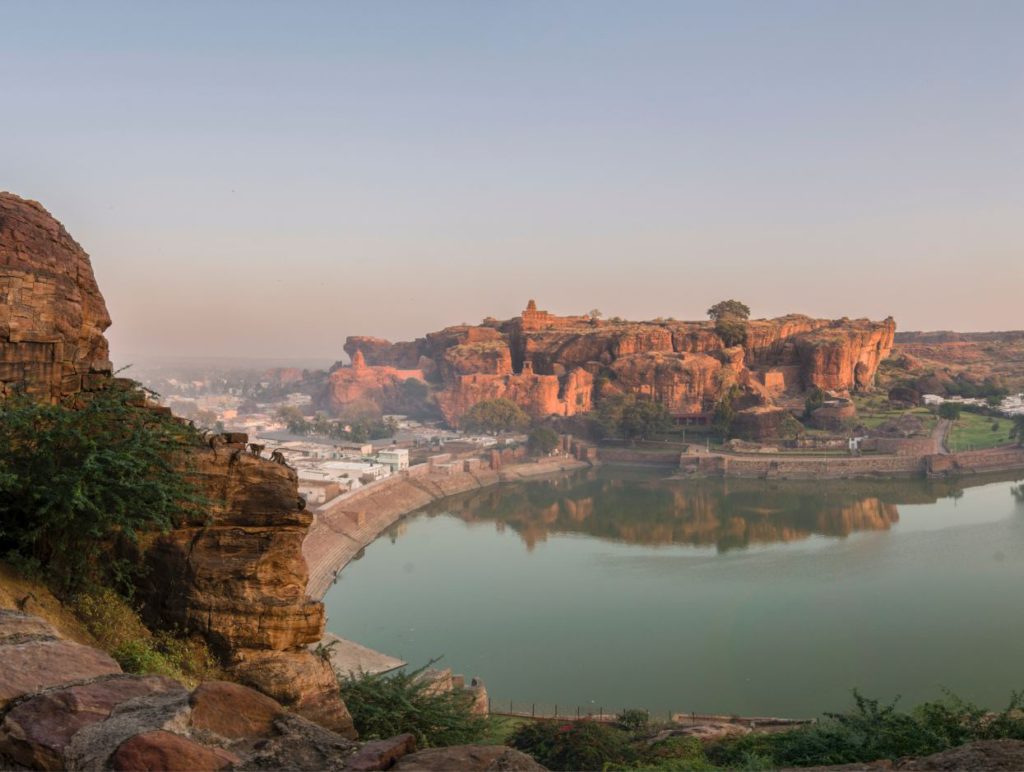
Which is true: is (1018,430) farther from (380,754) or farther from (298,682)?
(380,754)

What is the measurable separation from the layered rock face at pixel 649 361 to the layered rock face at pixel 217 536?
135 feet

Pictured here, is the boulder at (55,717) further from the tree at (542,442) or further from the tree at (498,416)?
the tree at (498,416)

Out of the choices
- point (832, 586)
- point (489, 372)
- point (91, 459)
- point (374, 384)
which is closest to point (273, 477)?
point (91, 459)

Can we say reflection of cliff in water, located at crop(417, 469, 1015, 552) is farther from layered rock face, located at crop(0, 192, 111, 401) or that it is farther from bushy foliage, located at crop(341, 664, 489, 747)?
layered rock face, located at crop(0, 192, 111, 401)

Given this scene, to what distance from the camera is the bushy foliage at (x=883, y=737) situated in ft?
19.2

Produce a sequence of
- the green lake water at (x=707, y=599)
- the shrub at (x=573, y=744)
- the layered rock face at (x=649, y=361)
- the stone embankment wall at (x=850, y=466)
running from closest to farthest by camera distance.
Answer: the shrub at (x=573, y=744), the green lake water at (x=707, y=599), the stone embankment wall at (x=850, y=466), the layered rock face at (x=649, y=361)

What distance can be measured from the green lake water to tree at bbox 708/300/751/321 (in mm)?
26866

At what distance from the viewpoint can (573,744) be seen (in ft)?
28.7

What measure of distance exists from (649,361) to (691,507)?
713 inches

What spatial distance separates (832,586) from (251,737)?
19398 millimetres

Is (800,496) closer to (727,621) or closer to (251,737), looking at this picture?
(727,621)

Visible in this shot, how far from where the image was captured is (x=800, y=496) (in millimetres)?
31703

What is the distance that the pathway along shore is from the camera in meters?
21.2

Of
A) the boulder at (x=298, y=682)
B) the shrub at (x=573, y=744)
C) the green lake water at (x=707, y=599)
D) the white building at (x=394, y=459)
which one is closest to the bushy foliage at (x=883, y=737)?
the shrub at (x=573, y=744)
